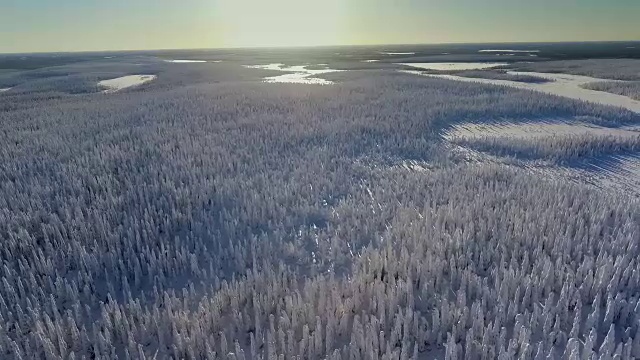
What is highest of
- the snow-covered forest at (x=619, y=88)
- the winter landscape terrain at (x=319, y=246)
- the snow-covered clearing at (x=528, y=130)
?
the snow-covered forest at (x=619, y=88)

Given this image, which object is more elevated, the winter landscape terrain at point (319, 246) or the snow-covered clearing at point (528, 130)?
the snow-covered clearing at point (528, 130)

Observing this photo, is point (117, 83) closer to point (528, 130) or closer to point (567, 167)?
point (528, 130)

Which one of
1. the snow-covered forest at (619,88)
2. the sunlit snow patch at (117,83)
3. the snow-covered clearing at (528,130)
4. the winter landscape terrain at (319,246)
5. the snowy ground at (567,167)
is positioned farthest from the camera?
the sunlit snow patch at (117,83)

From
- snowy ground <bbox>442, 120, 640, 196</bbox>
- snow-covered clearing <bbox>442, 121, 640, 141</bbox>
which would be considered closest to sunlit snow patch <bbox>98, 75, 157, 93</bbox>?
snow-covered clearing <bbox>442, 121, 640, 141</bbox>

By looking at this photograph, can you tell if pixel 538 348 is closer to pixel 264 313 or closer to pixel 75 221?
pixel 264 313

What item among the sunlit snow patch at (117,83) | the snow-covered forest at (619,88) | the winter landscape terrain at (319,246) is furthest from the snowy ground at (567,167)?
the sunlit snow patch at (117,83)

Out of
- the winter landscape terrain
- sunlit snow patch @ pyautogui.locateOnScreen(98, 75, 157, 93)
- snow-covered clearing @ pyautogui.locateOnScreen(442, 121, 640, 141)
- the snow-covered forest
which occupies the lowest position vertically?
the winter landscape terrain

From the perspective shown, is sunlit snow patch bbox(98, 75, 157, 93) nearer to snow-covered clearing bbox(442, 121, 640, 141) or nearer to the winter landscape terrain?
the winter landscape terrain

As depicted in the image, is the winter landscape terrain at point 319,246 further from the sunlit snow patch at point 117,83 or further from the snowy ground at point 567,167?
the sunlit snow patch at point 117,83

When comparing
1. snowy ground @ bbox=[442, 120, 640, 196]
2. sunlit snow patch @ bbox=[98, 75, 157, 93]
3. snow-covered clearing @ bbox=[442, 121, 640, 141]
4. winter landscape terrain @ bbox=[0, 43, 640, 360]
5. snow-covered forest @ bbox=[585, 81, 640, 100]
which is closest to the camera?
winter landscape terrain @ bbox=[0, 43, 640, 360]
